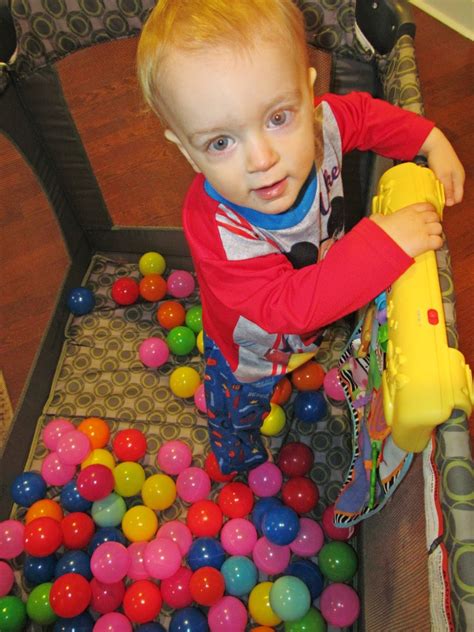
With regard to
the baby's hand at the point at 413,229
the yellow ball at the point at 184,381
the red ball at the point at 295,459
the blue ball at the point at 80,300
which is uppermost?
the baby's hand at the point at 413,229

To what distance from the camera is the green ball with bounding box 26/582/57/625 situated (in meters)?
1.04

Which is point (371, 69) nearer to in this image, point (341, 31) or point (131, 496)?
point (341, 31)

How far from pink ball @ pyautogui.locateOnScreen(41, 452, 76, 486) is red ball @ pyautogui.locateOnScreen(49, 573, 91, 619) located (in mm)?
202

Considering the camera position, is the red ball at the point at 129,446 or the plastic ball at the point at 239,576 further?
the red ball at the point at 129,446

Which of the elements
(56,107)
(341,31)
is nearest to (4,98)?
(56,107)

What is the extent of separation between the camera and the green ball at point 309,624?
38.9 inches

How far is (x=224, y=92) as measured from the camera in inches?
21.0

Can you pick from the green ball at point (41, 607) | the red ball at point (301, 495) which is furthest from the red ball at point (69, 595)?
the red ball at point (301, 495)

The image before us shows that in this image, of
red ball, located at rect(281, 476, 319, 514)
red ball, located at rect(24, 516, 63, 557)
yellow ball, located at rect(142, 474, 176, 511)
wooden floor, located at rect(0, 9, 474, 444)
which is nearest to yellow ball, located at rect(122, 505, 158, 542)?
yellow ball, located at rect(142, 474, 176, 511)

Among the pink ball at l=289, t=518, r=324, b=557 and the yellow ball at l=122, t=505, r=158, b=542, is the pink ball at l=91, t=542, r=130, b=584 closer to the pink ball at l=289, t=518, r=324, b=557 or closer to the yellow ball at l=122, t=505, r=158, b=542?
the yellow ball at l=122, t=505, r=158, b=542

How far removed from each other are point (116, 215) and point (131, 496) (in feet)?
1.99

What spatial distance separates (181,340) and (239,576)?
492 millimetres

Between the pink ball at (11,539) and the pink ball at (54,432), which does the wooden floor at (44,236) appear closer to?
the pink ball at (54,432)

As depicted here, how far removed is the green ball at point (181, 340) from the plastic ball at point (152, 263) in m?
0.17
